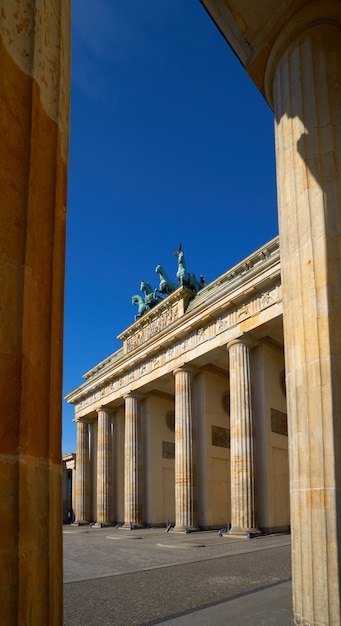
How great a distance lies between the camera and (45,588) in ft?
7.39

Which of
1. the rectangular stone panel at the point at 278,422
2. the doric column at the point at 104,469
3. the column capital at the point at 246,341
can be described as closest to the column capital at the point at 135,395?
the doric column at the point at 104,469

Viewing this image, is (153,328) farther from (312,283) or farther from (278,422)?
(312,283)

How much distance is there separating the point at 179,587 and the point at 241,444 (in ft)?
43.5

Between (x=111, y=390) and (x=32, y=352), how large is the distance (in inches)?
1397

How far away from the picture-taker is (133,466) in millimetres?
33125

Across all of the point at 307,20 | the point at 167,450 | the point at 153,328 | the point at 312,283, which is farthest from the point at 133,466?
the point at 307,20

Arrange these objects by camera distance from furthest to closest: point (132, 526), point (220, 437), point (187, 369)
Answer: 1. point (132, 526)
2. point (220, 437)
3. point (187, 369)

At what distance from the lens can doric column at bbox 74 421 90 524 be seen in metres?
40.5

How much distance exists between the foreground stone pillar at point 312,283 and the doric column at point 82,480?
37.9 metres

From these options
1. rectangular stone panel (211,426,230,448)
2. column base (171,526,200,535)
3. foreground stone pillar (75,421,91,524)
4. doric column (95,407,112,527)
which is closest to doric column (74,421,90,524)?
foreground stone pillar (75,421,91,524)

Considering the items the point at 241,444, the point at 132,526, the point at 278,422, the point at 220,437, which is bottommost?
the point at 132,526

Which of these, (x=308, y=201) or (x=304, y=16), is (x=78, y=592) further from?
(x=304, y=16)

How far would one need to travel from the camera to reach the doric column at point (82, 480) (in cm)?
4050

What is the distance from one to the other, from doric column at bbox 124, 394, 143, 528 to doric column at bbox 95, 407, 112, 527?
3881mm
